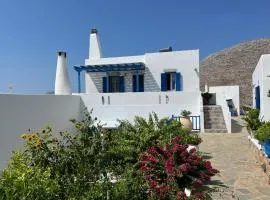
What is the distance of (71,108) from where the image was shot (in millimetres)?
19906

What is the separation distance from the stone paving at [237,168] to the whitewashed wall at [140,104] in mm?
5618

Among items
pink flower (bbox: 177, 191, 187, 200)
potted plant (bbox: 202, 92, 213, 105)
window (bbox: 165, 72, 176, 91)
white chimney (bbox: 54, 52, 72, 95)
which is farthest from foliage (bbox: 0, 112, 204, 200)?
potted plant (bbox: 202, 92, 213, 105)

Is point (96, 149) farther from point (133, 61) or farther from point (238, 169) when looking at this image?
point (133, 61)

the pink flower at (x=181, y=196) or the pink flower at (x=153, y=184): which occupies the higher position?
the pink flower at (x=153, y=184)

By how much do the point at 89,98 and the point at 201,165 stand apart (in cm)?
1647

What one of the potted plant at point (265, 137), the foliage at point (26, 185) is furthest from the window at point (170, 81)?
the foliage at point (26, 185)

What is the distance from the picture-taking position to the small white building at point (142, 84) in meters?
20.8

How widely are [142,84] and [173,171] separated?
63.8 feet

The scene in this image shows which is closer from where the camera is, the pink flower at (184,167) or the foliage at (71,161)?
the foliage at (71,161)

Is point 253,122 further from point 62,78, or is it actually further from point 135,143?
point 62,78

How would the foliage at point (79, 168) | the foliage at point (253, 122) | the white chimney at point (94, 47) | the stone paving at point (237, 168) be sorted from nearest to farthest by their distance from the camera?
the foliage at point (79, 168)
the stone paving at point (237, 168)
the foliage at point (253, 122)
the white chimney at point (94, 47)

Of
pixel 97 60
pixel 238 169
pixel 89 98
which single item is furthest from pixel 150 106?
pixel 238 169

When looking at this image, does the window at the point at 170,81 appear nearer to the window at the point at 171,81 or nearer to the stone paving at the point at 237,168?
the window at the point at 171,81

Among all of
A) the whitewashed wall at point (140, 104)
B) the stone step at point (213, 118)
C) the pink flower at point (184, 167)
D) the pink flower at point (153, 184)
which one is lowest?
the pink flower at point (153, 184)
